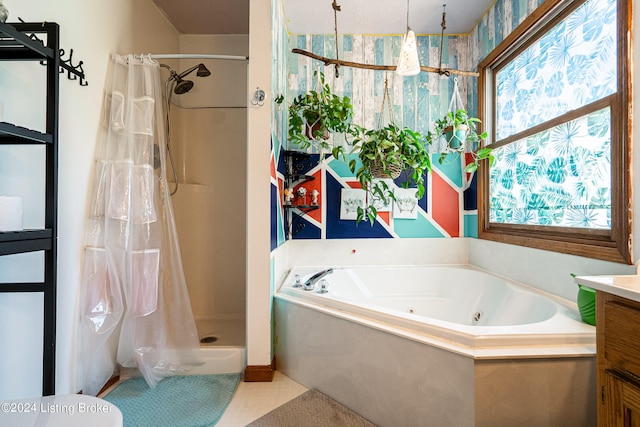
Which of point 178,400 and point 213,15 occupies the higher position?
point 213,15

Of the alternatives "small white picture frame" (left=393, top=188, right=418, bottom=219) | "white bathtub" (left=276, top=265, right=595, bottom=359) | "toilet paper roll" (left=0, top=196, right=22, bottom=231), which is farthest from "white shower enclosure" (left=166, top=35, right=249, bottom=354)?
"toilet paper roll" (left=0, top=196, right=22, bottom=231)

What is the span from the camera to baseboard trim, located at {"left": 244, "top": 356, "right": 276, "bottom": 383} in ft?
5.74

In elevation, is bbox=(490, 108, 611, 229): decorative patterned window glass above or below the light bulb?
below

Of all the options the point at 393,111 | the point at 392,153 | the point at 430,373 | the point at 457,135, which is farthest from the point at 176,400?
the point at 393,111

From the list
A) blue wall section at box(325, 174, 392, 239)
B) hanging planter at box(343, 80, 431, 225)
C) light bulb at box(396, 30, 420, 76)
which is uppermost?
light bulb at box(396, 30, 420, 76)

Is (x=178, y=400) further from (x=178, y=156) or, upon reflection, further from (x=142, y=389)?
(x=178, y=156)

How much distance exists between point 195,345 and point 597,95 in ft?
8.37

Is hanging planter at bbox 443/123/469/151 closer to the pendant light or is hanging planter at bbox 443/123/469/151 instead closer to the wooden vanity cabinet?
the pendant light

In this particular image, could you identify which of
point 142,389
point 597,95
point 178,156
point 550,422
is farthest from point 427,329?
point 178,156

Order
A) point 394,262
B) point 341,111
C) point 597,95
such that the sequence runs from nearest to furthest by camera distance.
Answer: point 597,95
point 341,111
point 394,262

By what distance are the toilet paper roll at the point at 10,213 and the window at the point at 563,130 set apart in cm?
236

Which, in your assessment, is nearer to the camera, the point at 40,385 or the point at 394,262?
the point at 40,385

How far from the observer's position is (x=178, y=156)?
260cm

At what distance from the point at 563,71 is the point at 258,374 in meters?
2.48
